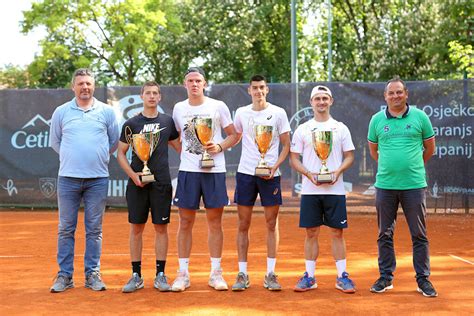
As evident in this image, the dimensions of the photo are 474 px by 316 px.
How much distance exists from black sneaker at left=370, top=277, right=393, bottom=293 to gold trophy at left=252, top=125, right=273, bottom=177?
1317 mm

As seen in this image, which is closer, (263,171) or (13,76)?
(263,171)

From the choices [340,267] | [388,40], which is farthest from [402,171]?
[388,40]

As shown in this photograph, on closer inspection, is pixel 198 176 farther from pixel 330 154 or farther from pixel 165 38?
pixel 165 38

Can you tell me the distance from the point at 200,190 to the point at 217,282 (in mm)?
818

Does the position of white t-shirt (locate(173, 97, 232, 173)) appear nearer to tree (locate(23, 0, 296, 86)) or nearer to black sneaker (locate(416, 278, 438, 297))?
black sneaker (locate(416, 278, 438, 297))

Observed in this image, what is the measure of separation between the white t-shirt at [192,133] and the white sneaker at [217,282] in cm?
91

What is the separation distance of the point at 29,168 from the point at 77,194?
652cm

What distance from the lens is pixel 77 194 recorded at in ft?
19.6

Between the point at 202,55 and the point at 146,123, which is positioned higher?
the point at 202,55

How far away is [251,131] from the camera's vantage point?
5785 millimetres

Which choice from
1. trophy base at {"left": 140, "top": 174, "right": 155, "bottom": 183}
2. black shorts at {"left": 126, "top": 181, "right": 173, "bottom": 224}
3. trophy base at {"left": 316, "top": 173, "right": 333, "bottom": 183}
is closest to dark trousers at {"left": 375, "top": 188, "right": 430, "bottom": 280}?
trophy base at {"left": 316, "top": 173, "right": 333, "bottom": 183}

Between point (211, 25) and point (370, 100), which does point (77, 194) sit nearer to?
point (370, 100)

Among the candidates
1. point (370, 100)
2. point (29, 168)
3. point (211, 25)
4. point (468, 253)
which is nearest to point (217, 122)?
point (468, 253)

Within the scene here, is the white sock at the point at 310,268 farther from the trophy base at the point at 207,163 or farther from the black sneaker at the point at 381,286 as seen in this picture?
the trophy base at the point at 207,163
